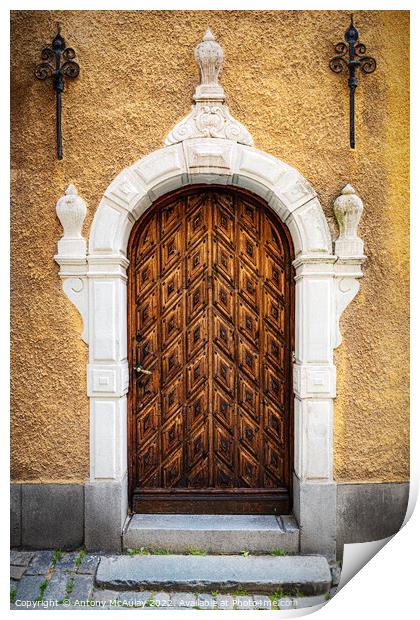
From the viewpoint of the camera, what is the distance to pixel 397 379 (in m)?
3.33

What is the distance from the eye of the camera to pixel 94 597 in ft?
9.55

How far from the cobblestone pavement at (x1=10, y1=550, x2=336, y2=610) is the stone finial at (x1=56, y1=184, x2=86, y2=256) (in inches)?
87.3

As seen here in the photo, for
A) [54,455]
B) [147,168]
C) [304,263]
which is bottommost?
[54,455]

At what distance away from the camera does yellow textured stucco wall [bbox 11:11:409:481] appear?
323cm

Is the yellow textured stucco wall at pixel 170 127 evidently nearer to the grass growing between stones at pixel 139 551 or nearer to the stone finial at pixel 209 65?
the stone finial at pixel 209 65

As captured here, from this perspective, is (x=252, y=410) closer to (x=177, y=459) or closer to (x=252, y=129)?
(x=177, y=459)

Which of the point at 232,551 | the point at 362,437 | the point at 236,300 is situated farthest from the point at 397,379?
the point at 232,551

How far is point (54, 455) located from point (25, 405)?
427 millimetres

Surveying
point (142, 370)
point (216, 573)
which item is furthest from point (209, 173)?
point (216, 573)

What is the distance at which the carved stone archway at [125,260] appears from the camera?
3236mm

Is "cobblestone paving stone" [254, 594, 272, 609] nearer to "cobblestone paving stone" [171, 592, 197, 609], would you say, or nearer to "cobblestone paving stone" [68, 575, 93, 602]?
"cobblestone paving stone" [171, 592, 197, 609]

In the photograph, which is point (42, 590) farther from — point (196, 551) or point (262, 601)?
point (262, 601)

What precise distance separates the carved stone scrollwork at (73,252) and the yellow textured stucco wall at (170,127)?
0.07 metres

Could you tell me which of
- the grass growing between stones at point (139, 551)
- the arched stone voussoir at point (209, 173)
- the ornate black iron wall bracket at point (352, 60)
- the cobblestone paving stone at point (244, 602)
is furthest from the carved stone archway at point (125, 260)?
the ornate black iron wall bracket at point (352, 60)
